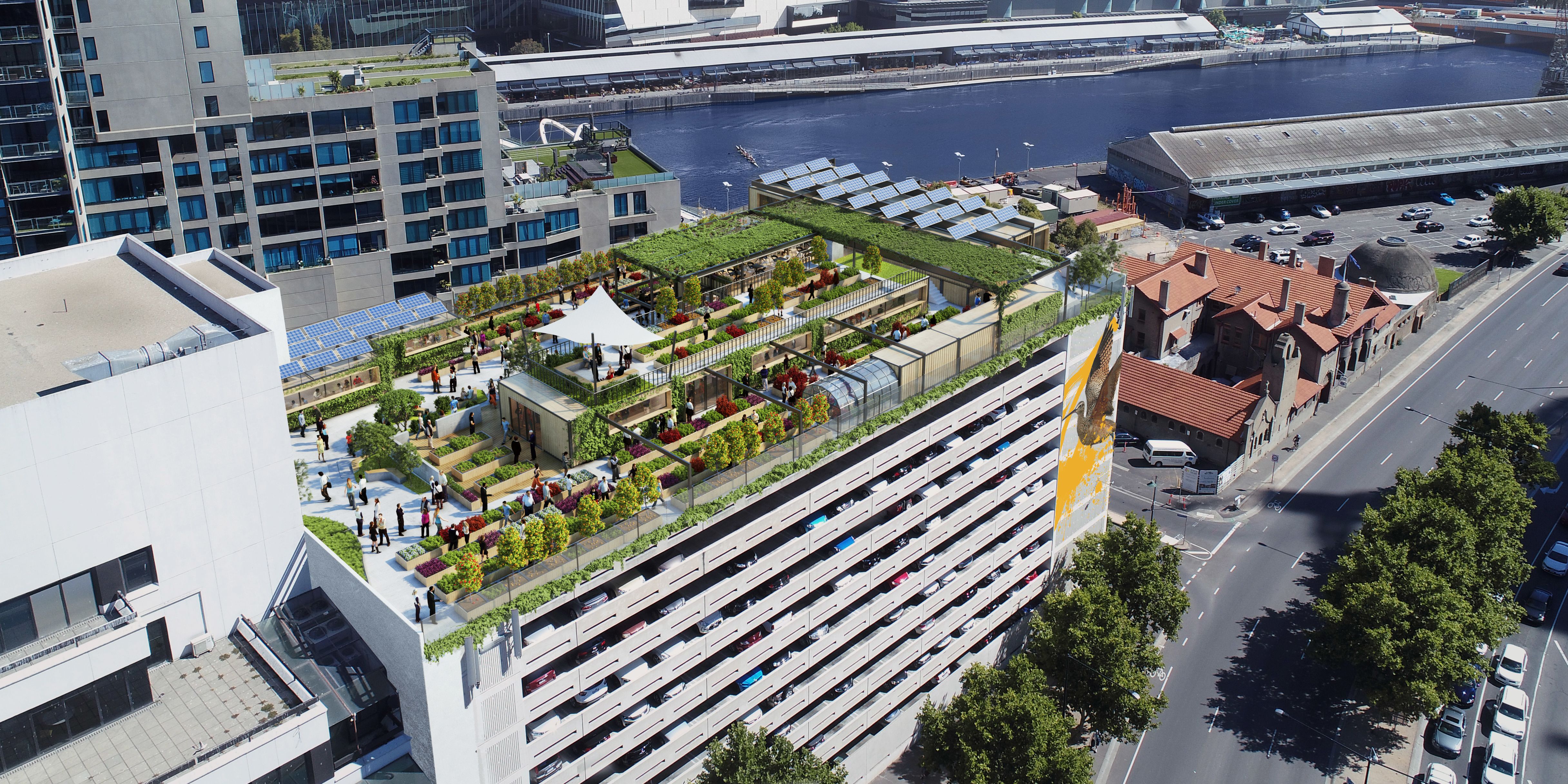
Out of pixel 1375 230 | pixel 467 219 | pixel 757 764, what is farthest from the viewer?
pixel 1375 230

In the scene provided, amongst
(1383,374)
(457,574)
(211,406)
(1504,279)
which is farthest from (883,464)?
(1504,279)

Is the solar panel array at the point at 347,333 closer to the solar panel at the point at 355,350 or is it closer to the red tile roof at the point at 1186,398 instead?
the solar panel at the point at 355,350

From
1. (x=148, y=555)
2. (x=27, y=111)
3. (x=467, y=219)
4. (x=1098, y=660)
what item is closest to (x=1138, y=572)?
(x=1098, y=660)

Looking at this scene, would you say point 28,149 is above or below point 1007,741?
above

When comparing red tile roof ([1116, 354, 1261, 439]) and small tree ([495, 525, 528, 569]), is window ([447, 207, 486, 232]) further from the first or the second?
small tree ([495, 525, 528, 569])

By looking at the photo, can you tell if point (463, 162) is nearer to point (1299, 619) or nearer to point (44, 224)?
point (44, 224)

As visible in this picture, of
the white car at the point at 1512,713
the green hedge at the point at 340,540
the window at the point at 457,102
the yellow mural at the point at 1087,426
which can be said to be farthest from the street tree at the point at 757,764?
the window at the point at 457,102
